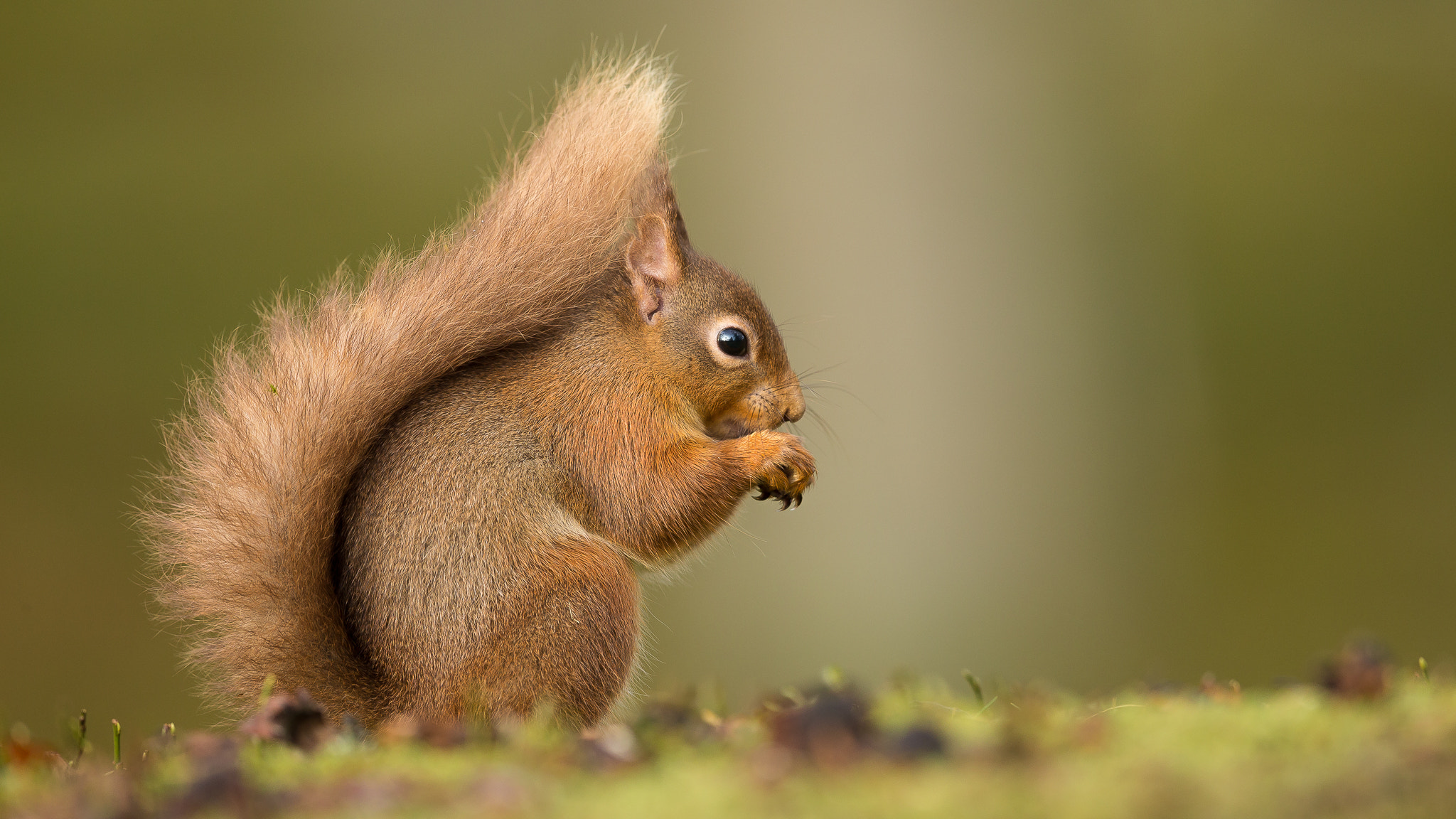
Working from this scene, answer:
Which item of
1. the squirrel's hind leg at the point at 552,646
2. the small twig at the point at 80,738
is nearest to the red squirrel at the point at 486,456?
the squirrel's hind leg at the point at 552,646

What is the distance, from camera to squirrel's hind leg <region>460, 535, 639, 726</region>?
1.22 m

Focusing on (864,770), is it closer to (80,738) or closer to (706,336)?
(706,336)

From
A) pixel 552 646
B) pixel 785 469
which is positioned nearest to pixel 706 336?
pixel 785 469

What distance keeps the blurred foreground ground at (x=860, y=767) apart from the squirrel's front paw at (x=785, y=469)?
0.40 m

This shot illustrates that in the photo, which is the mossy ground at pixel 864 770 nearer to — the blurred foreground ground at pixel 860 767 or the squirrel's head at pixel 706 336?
the blurred foreground ground at pixel 860 767

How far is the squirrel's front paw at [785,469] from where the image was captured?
1.41m

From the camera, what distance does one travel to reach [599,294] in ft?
5.02

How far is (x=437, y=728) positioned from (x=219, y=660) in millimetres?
408

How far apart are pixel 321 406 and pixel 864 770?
81 cm

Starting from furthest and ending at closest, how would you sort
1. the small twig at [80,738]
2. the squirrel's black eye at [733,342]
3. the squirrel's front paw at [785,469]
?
the squirrel's black eye at [733,342], the squirrel's front paw at [785,469], the small twig at [80,738]

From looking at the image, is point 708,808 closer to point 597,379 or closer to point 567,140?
point 597,379

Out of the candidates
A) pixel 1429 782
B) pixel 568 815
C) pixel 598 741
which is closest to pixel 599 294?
pixel 598 741

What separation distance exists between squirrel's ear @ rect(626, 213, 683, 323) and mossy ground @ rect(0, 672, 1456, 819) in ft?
2.16

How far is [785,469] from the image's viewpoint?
4.64 ft
